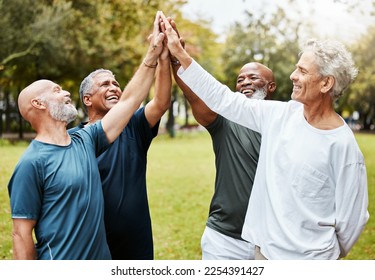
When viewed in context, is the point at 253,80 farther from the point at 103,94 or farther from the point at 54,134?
the point at 54,134

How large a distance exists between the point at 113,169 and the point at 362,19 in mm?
13677

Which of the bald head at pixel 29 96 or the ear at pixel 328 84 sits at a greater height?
the ear at pixel 328 84

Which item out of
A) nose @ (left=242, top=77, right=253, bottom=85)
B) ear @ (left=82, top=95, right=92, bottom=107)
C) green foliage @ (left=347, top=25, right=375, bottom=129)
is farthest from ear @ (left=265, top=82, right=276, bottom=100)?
green foliage @ (left=347, top=25, right=375, bottom=129)

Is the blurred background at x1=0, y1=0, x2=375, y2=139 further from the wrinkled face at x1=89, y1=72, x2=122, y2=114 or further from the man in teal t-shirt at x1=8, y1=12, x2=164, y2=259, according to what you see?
the man in teal t-shirt at x1=8, y1=12, x2=164, y2=259

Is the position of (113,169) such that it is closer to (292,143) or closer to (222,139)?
(222,139)

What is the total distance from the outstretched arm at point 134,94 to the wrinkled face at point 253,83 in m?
0.63

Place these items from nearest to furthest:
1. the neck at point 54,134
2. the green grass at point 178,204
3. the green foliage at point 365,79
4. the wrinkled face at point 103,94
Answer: the neck at point 54,134 < the wrinkled face at point 103,94 < the green grass at point 178,204 < the green foliage at point 365,79

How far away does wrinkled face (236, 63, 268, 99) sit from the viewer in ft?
10.1

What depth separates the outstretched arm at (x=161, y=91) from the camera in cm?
276

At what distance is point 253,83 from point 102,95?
38.0 inches

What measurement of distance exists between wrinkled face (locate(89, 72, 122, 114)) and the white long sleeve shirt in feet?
2.47

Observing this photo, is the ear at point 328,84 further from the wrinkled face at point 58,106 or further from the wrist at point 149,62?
the wrinkled face at point 58,106

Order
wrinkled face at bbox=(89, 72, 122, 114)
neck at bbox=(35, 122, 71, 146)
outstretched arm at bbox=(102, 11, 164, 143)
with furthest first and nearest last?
wrinkled face at bbox=(89, 72, 122, 114) → outstretched arm at bbox=(102, 11, 164, 143) → neck at bbox=(35, 122, 71, 146)

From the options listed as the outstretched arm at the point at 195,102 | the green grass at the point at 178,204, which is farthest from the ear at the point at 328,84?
the green grass at the point at 178,204
